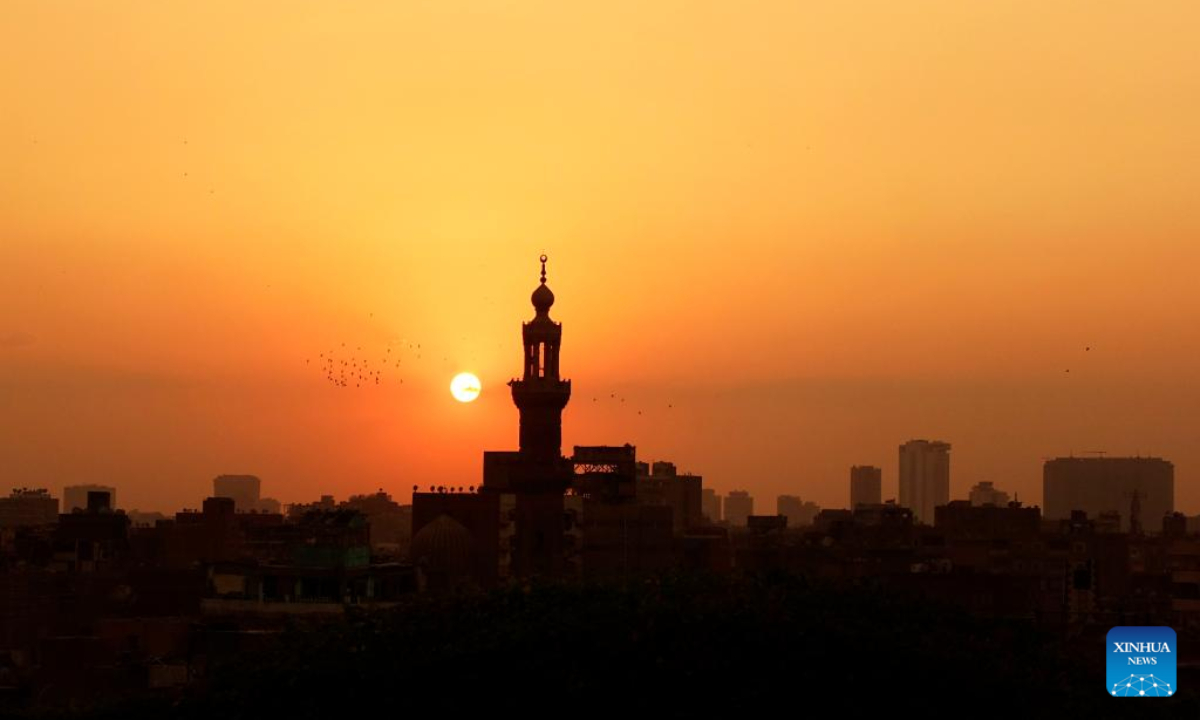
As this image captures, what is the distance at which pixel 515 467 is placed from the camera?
98.4 m

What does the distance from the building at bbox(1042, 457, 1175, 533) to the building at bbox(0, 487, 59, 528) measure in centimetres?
7714

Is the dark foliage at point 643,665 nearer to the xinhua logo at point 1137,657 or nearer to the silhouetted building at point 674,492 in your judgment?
the xinhua logo at point 1137,657

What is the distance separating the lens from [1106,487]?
189250mm

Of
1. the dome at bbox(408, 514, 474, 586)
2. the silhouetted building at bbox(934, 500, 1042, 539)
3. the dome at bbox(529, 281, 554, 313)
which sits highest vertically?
the dome at bbox(529, 281, 554, 313)

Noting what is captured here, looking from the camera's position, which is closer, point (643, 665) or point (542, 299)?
point (643, 665)

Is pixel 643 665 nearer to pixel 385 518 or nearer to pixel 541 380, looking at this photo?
pixel 541 380

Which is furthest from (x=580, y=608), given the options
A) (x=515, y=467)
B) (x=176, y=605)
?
(x=515, y=467)

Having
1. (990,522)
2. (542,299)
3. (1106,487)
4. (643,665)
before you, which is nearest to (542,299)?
(542,299)

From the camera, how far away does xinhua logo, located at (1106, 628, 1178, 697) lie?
30.6m

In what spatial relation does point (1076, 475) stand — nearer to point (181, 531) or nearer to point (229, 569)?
point (181, 531)

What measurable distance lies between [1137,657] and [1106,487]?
161263mm

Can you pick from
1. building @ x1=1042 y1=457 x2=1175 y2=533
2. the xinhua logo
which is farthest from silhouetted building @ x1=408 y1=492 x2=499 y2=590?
building @ x1=1042 y1=457 x2=1175 y2=533

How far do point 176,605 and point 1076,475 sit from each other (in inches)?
5095

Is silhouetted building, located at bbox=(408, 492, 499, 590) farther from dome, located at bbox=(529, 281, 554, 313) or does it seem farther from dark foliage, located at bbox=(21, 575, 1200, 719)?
dark foliage, located at bbox=(21, 575, 1200, 719)
